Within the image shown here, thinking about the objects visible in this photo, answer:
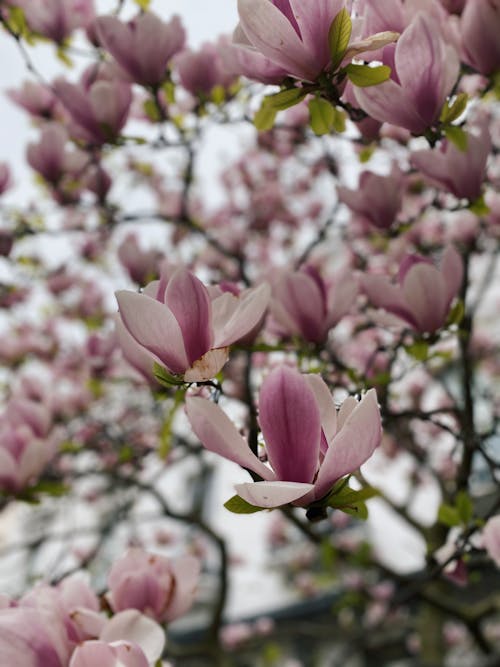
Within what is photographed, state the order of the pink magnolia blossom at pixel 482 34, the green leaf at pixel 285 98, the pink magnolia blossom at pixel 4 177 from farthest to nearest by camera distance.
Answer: the pink magnolia blossom at pixel 4 177 → the pink magnolia blossom at pixel 482 34 → the green leaf at pixel 285 98

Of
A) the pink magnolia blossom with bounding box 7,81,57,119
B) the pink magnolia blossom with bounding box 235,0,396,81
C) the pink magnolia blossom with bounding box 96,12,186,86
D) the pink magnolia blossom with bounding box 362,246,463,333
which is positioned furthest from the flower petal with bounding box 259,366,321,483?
the pink magnolia blossom with bounding box 7,81,57,119

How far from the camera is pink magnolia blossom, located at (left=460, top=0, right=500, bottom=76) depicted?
41.5 inches

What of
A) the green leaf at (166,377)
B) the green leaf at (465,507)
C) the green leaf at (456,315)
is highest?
the green leaf at (166,377)

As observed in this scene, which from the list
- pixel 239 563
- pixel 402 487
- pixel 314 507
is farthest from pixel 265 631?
pixel 314 507

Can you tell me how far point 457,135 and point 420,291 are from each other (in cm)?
31

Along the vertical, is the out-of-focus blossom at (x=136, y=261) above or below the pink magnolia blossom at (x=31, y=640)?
below

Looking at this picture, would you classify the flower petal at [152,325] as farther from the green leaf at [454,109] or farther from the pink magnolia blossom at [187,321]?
the green leaf at [454,109]

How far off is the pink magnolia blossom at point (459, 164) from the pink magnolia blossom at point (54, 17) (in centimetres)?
125

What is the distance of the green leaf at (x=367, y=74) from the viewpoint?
881 mm

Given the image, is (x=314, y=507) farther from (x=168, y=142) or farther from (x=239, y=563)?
(x=239, y=563)

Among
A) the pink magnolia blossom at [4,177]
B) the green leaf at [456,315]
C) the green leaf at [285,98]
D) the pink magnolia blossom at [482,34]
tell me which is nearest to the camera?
the green leaf at [285,98]

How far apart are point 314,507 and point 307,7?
2.23 ft

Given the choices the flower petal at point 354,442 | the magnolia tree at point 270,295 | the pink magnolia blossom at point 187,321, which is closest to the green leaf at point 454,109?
the magnolia tree at point 270,295

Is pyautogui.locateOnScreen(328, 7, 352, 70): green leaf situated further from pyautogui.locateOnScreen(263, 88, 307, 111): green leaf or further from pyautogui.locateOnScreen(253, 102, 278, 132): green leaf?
pyautogui.locateOnScreen(253, 102, 278, 132): green leaf
